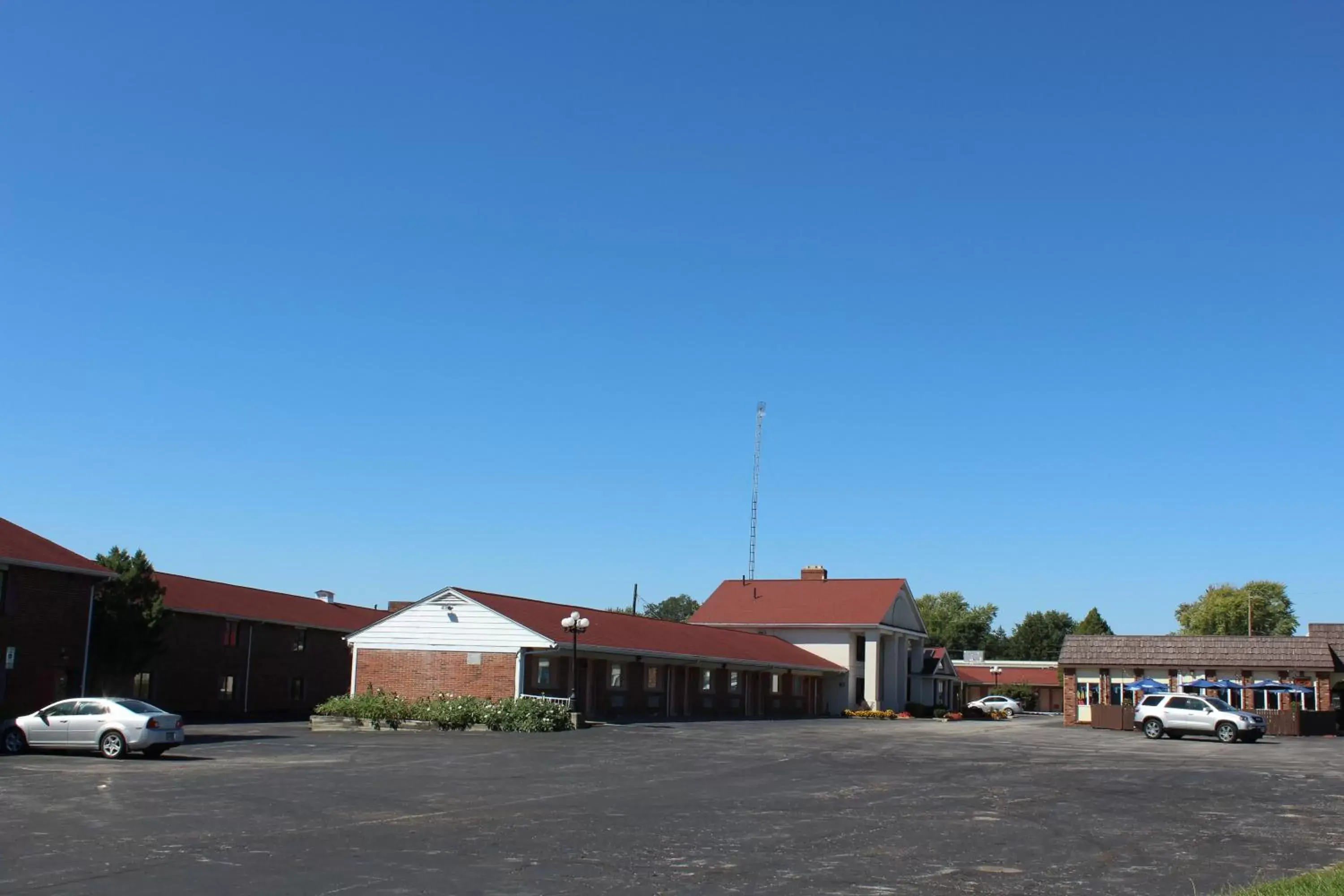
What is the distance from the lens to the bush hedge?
3675cm

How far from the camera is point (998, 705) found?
253 feet

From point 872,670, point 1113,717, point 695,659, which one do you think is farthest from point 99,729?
Result: point 872,670

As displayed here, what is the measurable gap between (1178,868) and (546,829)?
7404mm

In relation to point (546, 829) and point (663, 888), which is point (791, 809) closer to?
point (546, 829)

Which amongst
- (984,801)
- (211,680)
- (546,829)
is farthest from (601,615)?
(546,829)

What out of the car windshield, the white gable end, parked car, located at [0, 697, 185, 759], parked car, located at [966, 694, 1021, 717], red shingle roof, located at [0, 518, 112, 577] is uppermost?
red shingle roof, located at [0, 518, 112, 577]

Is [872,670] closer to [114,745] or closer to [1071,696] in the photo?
[1071,696]

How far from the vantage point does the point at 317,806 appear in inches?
690

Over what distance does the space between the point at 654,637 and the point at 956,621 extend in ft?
379

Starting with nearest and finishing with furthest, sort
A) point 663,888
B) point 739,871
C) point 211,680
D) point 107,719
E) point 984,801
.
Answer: point 663,888 < point 739,871 < point 984,801 < point 107,719 < point 211,680

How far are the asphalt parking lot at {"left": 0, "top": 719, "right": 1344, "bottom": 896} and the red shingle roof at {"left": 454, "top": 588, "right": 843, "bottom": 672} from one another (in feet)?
43.6

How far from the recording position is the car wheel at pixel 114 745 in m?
27.0

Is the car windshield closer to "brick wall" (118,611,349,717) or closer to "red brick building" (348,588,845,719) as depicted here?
"red brick building" (348,588,845,719)

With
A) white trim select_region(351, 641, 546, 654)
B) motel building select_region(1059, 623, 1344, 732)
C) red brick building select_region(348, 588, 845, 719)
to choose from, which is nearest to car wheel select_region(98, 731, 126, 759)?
red brick building select_region(348, 588, 845, 719)
